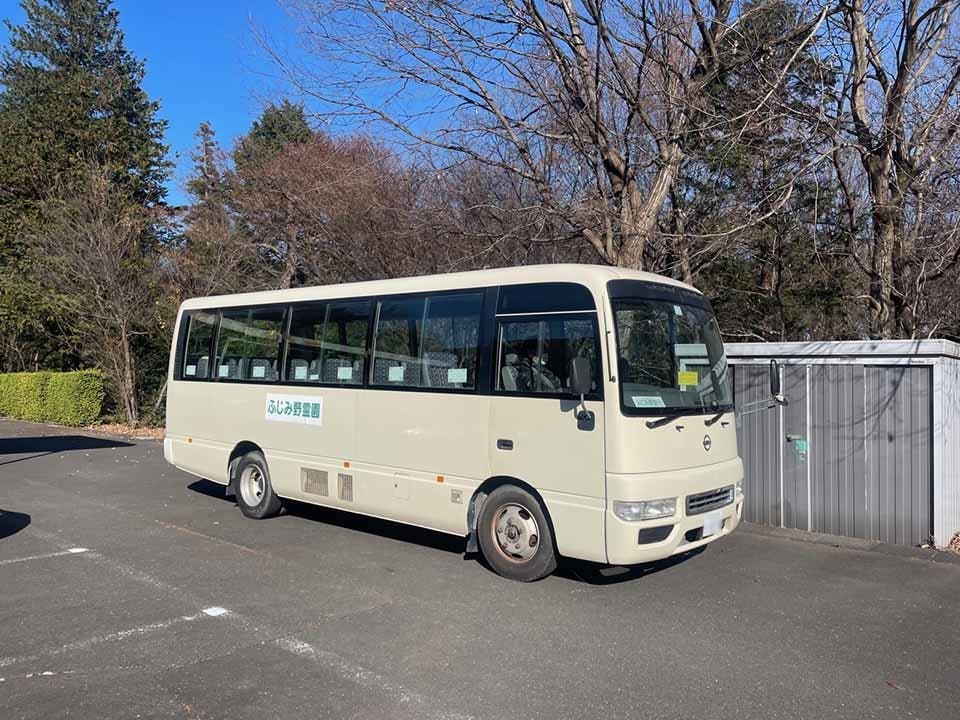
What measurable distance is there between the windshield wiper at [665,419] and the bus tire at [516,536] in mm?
1246

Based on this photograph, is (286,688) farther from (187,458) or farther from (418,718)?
(187,458)

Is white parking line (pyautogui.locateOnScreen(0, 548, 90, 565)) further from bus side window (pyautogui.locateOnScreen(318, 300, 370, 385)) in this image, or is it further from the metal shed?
the metal shed

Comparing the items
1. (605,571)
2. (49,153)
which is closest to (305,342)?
(605,571)

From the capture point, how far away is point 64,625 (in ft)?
19.1

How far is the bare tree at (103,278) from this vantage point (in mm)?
21016

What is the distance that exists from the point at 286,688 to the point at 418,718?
35.7 inches

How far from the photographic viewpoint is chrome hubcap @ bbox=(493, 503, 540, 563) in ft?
23.2

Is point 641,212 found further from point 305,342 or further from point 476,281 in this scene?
point 305,342

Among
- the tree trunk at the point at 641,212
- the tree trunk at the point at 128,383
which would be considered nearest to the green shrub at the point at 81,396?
the tree trunk at the point at 128,383

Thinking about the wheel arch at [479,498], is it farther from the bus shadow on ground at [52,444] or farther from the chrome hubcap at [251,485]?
the bus shadow on ground at [52,444]

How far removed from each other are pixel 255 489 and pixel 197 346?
238 centimetres

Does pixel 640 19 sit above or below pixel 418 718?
above

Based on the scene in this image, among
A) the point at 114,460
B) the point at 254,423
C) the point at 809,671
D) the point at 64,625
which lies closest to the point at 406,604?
the point at 64,625

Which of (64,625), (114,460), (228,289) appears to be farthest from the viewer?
(228,289)
